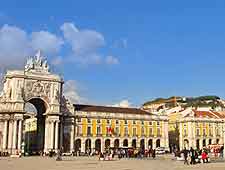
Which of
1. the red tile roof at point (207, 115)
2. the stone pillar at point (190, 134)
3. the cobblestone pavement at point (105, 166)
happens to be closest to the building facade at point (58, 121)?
the stone pillar at point (190, 134)

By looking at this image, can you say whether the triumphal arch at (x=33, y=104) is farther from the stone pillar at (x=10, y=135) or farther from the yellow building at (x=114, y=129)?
the yellow building at (x=114, y=129)

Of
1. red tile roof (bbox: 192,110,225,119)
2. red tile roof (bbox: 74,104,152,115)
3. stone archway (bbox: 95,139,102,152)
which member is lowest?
stone archway (bbox: 95,139,102,152)

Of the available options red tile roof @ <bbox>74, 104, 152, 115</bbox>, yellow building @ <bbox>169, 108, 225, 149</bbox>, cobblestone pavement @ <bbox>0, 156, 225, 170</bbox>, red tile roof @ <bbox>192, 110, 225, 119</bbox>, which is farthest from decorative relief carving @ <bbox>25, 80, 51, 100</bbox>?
cobblestone pavement @ <bbox>0, 156, 225, 170</bbox>

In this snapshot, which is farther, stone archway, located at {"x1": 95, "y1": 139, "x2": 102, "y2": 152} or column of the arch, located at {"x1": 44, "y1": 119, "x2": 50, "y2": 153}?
stone archway, located at {"x1": 95, "y1": 139, "x2": 102, "y2": 152}

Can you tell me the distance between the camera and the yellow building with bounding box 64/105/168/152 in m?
92.4

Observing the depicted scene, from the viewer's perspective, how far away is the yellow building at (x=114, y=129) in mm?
92375

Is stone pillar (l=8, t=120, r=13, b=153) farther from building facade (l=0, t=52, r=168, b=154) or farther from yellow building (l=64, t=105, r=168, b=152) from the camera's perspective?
yellow building (l=64, t=105, r=168, b=152)

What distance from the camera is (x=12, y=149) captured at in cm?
8088

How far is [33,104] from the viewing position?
93.2 metres

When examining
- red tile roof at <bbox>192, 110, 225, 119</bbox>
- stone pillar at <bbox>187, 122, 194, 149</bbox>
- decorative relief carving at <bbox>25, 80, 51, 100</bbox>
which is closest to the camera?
decorative relief carving at <bbox>25, 80, 51, 100</bbox>

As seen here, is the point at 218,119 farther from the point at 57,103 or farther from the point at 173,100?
the point at 173,100

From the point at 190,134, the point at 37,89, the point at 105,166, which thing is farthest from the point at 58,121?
the point at 105,166

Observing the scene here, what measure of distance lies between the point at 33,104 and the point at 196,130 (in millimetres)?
44288

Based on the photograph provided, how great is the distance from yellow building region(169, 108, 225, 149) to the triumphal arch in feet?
121
